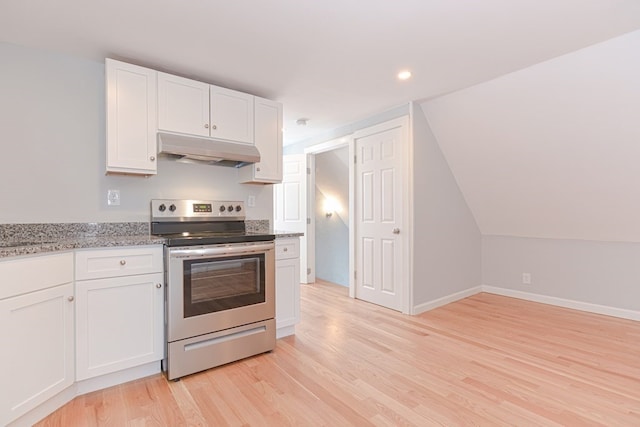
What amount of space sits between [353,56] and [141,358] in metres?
2.56

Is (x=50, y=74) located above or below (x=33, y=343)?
above

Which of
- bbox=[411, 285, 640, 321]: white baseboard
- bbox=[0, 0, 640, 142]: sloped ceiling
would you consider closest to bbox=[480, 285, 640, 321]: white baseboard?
bbox=[411, 285, 640, 321]: white baseboard

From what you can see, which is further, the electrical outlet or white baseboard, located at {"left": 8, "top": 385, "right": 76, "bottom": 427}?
the electrical outlet

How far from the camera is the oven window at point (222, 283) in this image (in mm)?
2240

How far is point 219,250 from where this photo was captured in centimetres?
233

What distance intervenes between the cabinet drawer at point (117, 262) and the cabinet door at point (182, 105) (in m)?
0.96

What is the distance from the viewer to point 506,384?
6.95ft

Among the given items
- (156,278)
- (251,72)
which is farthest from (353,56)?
(156,278)

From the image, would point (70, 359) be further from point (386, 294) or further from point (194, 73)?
point (386, 294)

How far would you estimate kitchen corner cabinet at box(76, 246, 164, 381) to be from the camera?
1.96m

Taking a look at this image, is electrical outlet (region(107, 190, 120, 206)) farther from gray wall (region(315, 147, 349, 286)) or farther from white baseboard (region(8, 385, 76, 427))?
gray wall (region(315, 147, 349, 286))

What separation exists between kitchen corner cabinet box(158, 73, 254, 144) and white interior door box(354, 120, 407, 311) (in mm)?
1566

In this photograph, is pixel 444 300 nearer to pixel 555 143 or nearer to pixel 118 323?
pixel 555 143

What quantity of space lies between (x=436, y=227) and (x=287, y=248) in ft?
6.09
